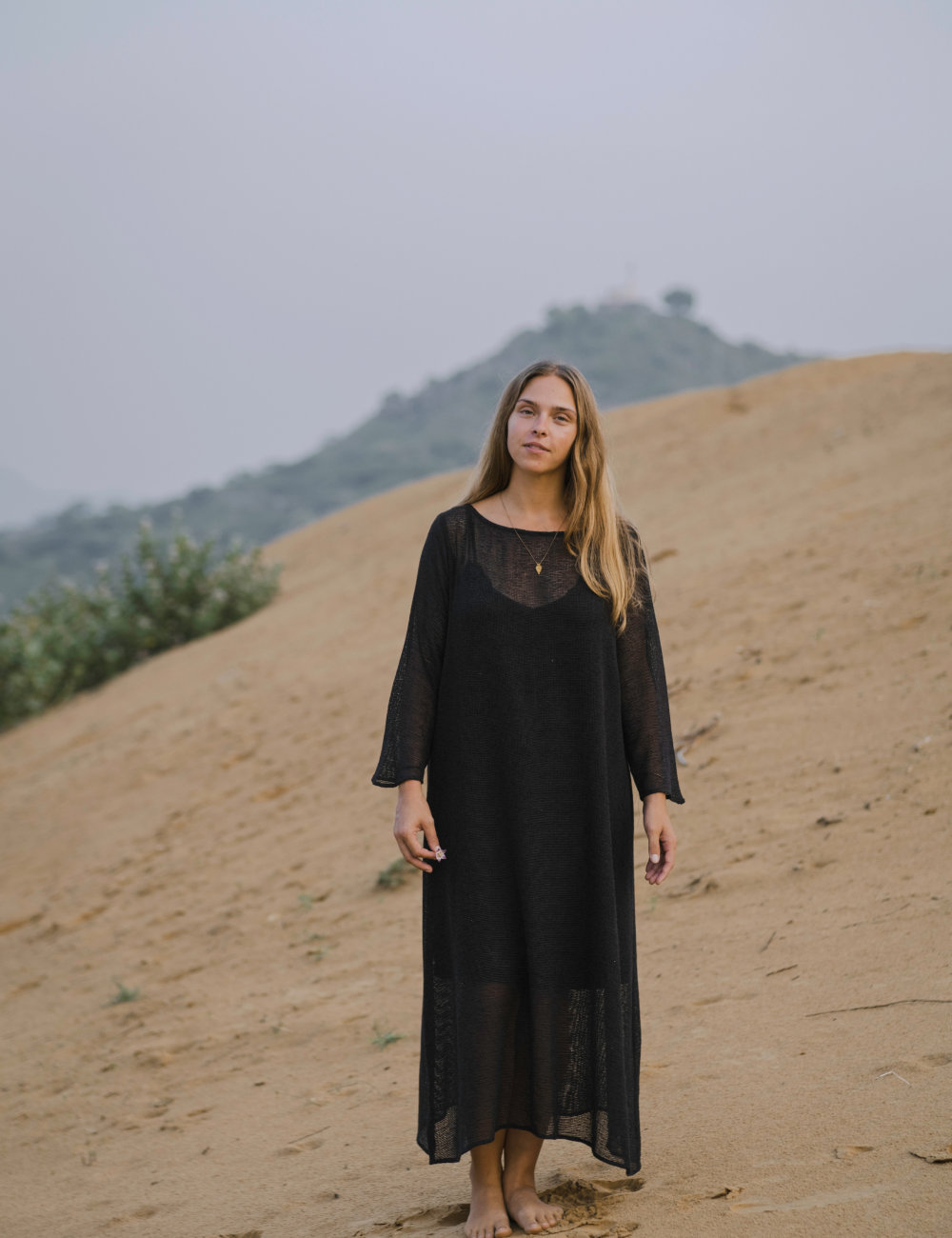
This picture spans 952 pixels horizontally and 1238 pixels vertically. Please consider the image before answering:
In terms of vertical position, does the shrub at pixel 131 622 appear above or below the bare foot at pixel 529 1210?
above

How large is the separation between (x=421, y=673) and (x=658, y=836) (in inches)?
24.3

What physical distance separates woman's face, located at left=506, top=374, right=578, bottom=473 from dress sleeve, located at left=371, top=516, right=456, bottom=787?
9.3 inches

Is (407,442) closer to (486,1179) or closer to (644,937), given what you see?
(644,937)

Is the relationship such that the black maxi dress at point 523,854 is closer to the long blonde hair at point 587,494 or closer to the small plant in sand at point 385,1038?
the long blonde hair at point 587,494

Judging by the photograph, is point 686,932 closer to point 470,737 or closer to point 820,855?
point 820,855

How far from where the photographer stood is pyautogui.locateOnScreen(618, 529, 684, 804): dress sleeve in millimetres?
2318

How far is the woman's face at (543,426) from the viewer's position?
7.58 feet

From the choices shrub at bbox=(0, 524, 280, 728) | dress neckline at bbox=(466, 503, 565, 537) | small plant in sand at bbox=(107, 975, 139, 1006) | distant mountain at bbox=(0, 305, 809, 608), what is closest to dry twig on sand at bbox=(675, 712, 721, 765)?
small plant in sand at bbox=(107, 975, 139, 1006)

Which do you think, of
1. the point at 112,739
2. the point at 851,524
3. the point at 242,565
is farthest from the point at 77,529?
the point at 851,524

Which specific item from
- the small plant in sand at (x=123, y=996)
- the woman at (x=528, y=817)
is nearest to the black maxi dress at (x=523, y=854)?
the woman at (x=528, y=817)

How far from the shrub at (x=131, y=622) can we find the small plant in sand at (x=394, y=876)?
9.58m

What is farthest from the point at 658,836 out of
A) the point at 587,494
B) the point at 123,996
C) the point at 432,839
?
the point at 123,996

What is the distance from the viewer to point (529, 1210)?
2.18 meters

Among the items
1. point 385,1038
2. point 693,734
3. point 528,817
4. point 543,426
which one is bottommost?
point 385,1038
